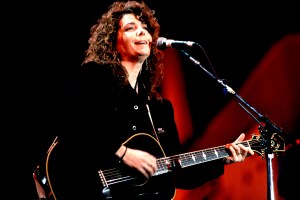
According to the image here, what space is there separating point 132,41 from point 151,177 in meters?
1.14

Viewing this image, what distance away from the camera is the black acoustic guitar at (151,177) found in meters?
2.20

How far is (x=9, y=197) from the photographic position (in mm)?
2867

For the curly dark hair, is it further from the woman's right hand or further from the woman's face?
the woman's right hand

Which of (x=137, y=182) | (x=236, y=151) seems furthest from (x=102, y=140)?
(x=236, y=151)

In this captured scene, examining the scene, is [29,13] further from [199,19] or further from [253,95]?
[253,95]

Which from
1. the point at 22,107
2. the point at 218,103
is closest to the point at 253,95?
the point at 218,103

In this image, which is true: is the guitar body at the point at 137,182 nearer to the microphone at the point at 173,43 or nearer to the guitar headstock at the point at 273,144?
the microphone at the point at 173,43

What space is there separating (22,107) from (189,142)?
2.07m

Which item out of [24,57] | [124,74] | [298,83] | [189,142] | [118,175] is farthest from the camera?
[189,142]

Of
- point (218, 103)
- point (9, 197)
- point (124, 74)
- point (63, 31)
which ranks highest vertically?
point (63, 31)

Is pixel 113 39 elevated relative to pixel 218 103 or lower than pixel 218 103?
elevated

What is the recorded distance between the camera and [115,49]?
2965 mm

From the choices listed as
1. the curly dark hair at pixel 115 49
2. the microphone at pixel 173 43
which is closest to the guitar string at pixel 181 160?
the curly dark hair at pixel 115 49

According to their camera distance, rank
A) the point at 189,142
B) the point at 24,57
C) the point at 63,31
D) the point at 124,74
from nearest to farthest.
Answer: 1. the point at 124,74
2. the point at 24,57
3. the point at 63,31
4. the point at 189,142
